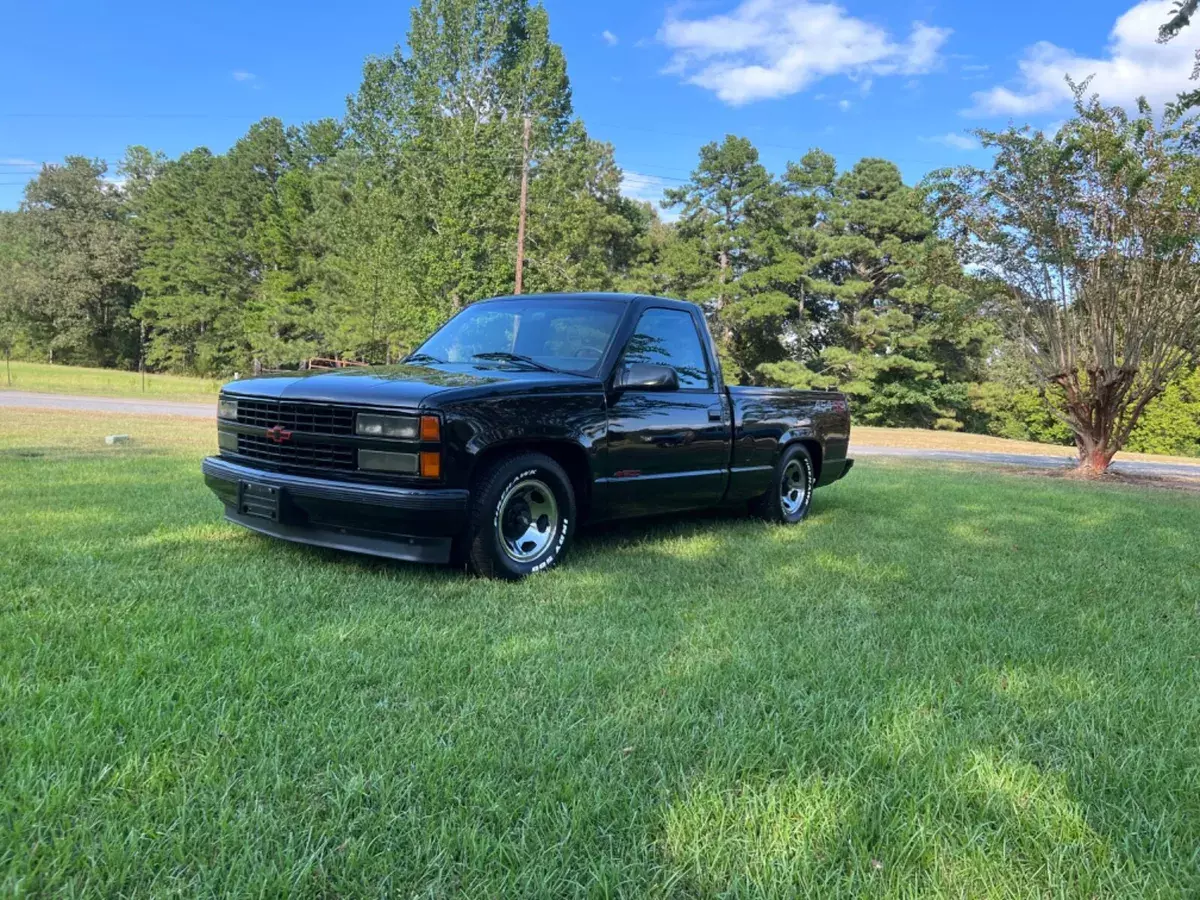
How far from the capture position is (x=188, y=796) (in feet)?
6.52

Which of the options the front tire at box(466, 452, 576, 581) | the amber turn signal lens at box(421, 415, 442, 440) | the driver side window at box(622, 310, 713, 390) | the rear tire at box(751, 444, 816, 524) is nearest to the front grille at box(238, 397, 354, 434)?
the amber turn signal lens at box(421, 415, 442, 440)

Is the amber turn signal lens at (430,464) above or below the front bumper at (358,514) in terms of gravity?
above

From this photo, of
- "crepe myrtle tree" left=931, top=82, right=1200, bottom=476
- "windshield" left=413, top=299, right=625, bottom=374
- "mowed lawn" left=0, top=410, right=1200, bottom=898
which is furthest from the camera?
"crepe myrtle tree" left=931, top=82, right=1200, bottom=476

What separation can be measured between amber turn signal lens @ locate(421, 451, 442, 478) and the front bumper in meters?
0.09

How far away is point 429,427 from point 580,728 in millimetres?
1997

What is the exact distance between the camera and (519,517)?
4.63 m

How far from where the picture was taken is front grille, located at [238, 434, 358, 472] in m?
4.17

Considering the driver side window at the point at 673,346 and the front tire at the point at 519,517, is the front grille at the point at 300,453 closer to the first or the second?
the front tire at the point at 519,517

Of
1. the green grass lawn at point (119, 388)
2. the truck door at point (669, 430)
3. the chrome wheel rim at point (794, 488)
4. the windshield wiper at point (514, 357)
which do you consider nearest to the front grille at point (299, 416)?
the windshield wiper at point (514, 357)

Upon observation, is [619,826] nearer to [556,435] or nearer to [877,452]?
[556,435]

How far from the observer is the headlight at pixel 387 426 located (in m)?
3.98

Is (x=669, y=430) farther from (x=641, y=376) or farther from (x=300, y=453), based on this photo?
(x=300, y=453)

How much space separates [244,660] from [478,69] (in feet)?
103

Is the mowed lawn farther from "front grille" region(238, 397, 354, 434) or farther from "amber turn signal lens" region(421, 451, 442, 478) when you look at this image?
"front grille" region(238, 397, 354, 434)
